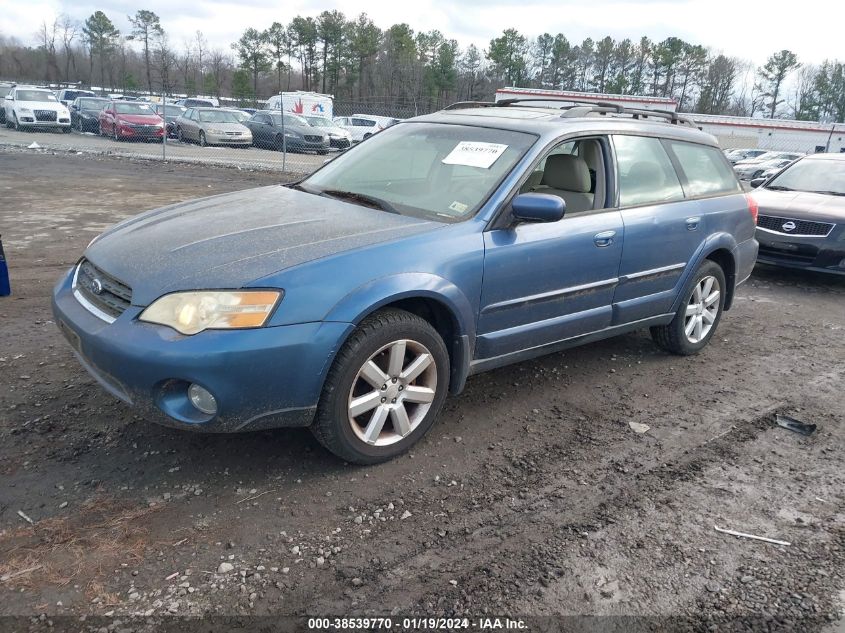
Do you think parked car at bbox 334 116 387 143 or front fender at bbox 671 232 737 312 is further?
parked car at bbox 334 116 387 143

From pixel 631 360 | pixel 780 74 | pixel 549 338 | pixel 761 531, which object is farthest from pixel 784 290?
pixel 780 74

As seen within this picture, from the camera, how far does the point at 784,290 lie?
25.5 ft

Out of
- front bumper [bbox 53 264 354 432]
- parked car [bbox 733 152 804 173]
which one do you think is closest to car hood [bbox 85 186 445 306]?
front bumper [bbox 53 264 354 432]

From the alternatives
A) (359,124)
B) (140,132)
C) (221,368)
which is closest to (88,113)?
(140,132)

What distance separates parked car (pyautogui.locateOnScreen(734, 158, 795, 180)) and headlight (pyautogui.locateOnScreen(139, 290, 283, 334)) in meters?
24.5

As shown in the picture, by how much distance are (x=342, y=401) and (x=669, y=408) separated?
2.28 m

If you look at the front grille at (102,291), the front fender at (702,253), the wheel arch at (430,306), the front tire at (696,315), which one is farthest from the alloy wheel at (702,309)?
the front grille at (102,291)

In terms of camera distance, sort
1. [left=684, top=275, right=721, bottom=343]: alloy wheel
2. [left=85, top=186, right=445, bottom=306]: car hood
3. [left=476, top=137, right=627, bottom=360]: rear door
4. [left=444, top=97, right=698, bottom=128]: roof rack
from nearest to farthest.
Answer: [left=85, top=186, right=445, bottom=306]: car hood, [left=476, top=137, right=627, bottom=360]: rear door, [left=444, top=97, right=698, bottom=128]: roof rack, [left=684, top=275, right=721, bottom=343]: alloy wheel

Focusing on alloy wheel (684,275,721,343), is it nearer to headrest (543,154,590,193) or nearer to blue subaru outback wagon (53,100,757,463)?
blue subaru outback wagon (53,100,757,463)

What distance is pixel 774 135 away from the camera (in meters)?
47.1

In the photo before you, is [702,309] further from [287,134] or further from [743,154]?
[743,154]

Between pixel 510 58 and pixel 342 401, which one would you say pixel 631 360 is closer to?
pixel 342 401

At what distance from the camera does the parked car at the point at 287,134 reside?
930 inches

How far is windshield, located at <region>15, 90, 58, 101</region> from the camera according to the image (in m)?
25.7
